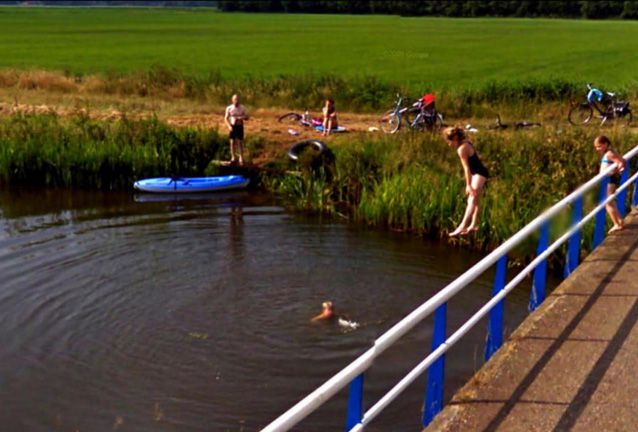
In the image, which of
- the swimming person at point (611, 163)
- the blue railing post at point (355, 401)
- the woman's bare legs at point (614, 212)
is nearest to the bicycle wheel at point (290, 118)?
the swimming person at point (611, 163)

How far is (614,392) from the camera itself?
717 centimetres

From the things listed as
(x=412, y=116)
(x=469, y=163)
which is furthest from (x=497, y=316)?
(x=412, y=116)

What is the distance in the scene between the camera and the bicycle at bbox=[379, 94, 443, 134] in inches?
1037

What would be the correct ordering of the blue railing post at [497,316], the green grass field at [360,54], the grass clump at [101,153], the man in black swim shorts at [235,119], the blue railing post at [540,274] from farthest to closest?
the green grass field at [360,54] → the grass clump at [101,153] → the man in black swim shorts at [235,119] → the blue railing post at [540,274] → the blue railing post at [497,316]

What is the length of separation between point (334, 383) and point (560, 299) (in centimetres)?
501

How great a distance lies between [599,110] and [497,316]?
2267cm

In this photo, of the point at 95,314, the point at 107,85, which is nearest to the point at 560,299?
the point at 95,314

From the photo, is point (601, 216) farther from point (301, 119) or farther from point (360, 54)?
point (360, 54)

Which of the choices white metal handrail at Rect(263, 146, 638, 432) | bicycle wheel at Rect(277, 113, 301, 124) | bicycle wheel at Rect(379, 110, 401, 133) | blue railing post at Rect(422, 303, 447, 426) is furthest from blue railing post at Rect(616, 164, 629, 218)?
bicycle wheel at Rect(277, 113, 301, 124)

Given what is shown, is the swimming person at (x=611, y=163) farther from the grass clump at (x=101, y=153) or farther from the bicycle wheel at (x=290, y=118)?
the bicycle wheel at (x=290, y=118)

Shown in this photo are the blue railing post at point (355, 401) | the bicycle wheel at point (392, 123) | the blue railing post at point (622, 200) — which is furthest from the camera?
the bicycle wheel at point (392, 123)

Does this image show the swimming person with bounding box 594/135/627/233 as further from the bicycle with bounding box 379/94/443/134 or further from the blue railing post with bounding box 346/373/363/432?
the bicycle with bounding box 379/94/443/134

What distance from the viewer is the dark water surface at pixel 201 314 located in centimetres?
1116

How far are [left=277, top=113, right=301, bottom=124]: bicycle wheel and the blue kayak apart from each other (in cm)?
Result: 601
